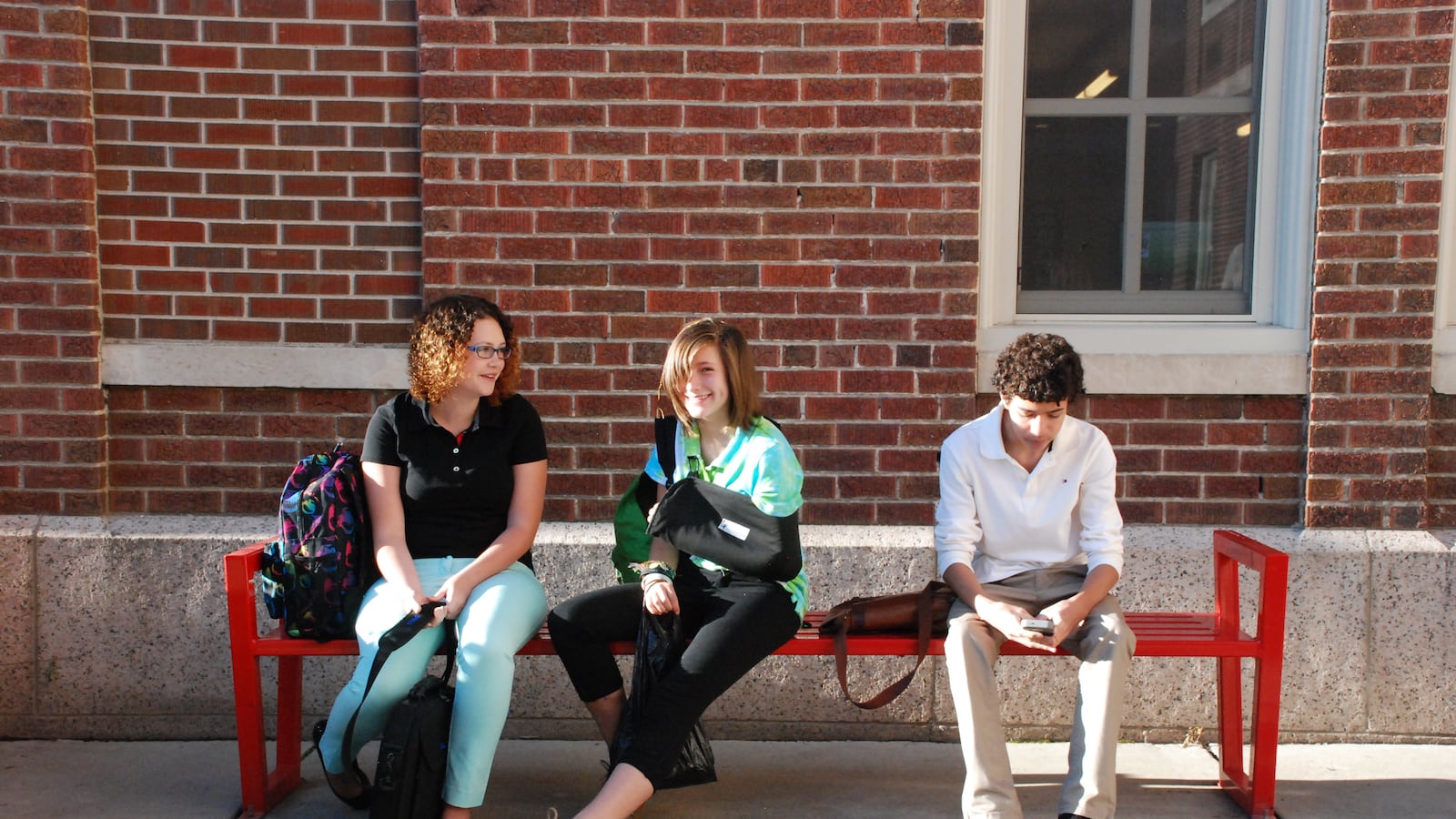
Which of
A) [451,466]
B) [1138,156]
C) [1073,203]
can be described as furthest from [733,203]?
[1138,156]

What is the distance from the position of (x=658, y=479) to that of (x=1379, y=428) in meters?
2.59

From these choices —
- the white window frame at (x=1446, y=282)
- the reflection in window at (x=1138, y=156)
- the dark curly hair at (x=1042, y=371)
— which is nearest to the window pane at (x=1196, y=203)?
the reflection in window at (x=1138, y=156)

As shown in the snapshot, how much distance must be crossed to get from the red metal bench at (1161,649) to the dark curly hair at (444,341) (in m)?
0.75

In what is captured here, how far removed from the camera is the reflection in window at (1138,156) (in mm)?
4273

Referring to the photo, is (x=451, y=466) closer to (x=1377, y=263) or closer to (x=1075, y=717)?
(x=1075, y=717)

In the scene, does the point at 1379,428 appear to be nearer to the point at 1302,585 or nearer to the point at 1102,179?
the point at 1302,585

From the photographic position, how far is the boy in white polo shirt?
307 cm

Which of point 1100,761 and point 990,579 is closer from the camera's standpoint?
point 1100,761

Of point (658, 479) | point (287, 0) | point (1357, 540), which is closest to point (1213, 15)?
point (1357, 540)

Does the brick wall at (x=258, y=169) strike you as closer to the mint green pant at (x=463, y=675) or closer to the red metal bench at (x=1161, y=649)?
the red metal bench at (x=1161, y=649)

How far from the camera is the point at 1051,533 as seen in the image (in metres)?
3.40

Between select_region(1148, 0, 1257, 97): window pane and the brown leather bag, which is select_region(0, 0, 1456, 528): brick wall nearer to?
select_region(1148, 0, 1257, 97): window pane

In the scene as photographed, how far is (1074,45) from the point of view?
4273 mm

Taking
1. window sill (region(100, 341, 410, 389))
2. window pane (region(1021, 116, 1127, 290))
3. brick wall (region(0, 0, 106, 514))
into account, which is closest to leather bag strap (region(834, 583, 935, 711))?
window pane (region(1021, 116, 1127, 290))
